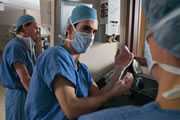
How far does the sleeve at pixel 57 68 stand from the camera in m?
1.07

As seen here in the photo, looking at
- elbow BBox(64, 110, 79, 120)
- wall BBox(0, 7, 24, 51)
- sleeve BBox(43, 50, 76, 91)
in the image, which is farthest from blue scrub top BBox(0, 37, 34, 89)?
wall BBox(0, 7, 24, 51)

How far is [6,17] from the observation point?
16.1 ft

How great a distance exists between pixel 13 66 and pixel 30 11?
3.44m

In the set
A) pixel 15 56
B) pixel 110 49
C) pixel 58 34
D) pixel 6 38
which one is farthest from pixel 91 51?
pixel 6 38

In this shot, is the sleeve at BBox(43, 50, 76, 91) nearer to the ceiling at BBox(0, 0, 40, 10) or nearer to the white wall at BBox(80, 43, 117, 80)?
the white wall at BBox(80, 43, 117, 80)

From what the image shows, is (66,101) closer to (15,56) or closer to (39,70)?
(39,70)

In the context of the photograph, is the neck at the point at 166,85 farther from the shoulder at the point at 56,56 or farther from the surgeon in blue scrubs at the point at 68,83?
the shoulder at the point at 56,56

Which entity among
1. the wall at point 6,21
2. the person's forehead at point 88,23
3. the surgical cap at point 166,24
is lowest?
the surgical cap at point 166,24

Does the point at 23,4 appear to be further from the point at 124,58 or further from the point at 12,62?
the point at 124,58

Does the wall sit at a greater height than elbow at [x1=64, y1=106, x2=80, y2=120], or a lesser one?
greater

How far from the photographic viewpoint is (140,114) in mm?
596

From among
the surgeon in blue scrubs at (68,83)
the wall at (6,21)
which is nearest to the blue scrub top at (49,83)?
the surgeon in blue scrubs at (68,83)

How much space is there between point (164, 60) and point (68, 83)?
0.59m

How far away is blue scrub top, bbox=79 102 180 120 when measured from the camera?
566 mm
